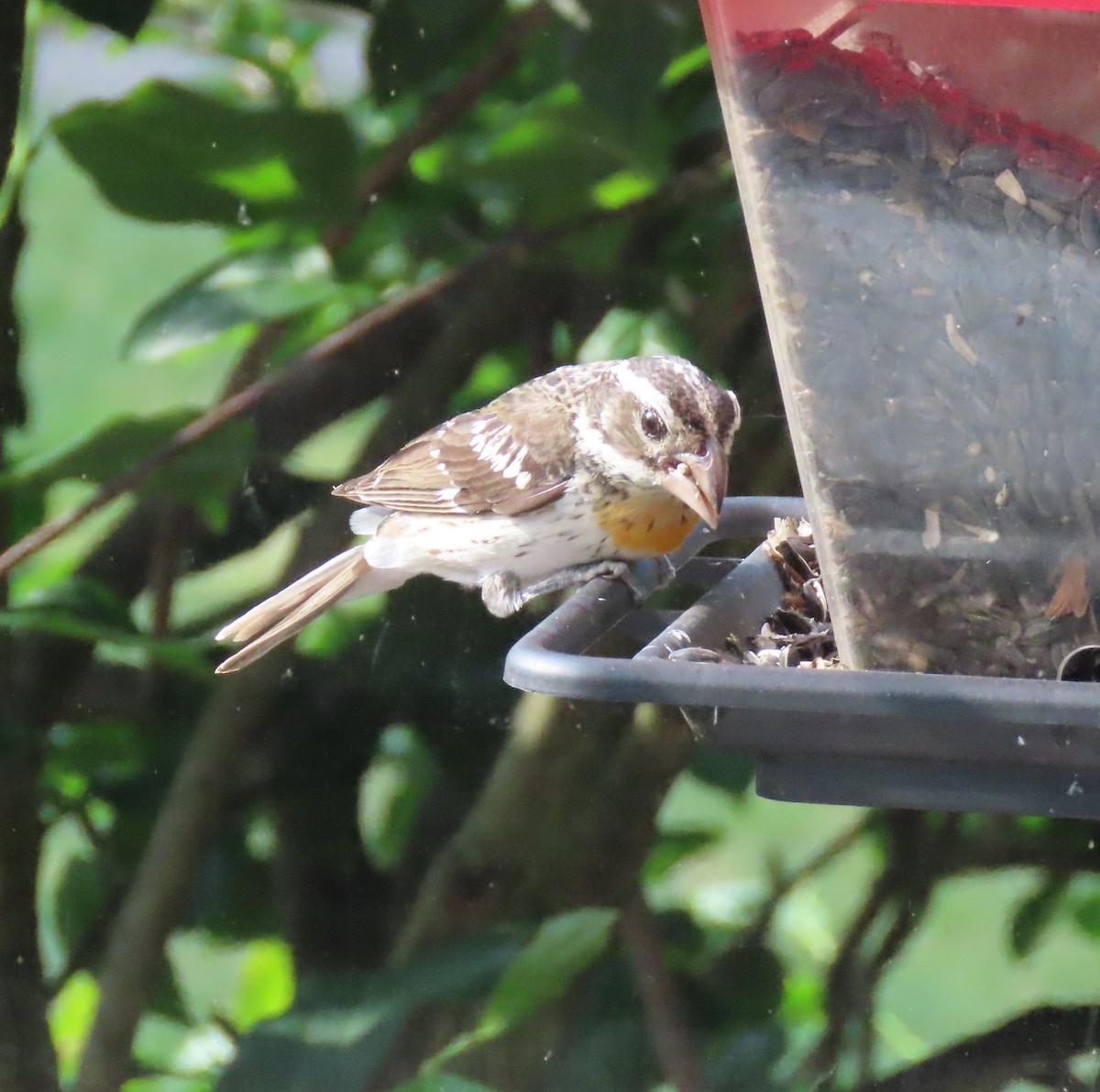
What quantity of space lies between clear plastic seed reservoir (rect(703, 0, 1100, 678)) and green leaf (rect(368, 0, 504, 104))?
2.89 feet

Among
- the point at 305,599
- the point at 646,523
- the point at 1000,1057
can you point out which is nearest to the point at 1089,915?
the point at 1000,1057

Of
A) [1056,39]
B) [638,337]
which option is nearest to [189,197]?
[638,337]

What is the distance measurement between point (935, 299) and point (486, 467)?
0.89 metres

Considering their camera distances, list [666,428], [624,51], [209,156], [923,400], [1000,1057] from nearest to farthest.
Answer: [923,400]
[666,428]
[624,51]
[209,156]
[1000,1057]

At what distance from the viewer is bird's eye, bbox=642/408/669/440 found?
169cm

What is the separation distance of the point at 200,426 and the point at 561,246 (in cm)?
57

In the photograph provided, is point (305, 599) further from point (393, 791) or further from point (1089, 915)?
point (1089, 915)

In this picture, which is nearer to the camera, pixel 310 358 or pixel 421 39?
pixel 421 39

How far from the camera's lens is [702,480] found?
1.54 metres

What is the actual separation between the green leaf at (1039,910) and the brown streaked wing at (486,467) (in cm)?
97

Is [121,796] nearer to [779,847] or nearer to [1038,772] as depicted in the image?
[779,847]

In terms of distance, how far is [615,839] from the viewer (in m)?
2.29

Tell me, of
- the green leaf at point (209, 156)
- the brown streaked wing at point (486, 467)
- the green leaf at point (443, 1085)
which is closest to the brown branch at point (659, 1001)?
the green leaf at point (443, 1085)

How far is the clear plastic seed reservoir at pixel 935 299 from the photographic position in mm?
1013
